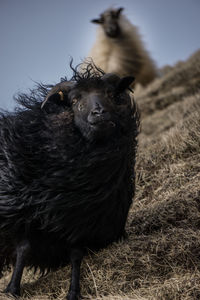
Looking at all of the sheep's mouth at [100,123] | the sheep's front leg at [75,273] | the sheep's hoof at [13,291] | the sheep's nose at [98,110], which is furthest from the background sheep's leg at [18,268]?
the sheep's nose at [98,110]

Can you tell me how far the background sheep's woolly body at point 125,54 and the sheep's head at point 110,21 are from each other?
175 millimetres

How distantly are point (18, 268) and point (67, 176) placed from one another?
1082mm

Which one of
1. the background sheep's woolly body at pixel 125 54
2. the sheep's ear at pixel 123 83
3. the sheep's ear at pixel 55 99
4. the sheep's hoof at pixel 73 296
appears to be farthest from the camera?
the background sheep's woolly body at pixel 125 54

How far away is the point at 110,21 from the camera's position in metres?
17.9

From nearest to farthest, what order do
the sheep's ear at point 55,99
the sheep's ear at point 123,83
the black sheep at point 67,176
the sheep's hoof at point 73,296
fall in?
1. the sheep's hoof at point 73,296
2. the black sheep at point 67,176
3. the sheep's ear at point 55,99
4. the sheep's ear at point 123,83

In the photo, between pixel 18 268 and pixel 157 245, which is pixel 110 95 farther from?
pixel 18 268

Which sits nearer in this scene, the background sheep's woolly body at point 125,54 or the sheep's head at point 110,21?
the background sheep's woolly body at point 125,54

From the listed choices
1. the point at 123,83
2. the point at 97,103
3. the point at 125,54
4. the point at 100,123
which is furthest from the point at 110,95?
the point at 125,54

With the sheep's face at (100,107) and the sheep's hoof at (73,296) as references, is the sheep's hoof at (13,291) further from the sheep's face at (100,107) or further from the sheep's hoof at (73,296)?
the sheep's face at (100,107)

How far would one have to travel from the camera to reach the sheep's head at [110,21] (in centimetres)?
1783

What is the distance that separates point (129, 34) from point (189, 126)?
11732 millimetres

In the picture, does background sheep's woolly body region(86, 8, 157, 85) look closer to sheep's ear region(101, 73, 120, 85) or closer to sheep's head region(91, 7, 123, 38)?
sheep's head region(91, 7, 123, 38)

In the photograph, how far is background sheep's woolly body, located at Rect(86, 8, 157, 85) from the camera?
55.1 ft

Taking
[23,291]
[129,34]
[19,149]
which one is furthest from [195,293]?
[129,34]
